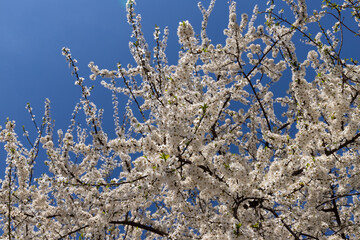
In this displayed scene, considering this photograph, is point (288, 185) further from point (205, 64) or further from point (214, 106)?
point (205, 64)

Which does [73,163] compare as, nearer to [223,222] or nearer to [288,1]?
[223,222]

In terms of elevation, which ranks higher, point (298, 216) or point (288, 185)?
point (288, 185)

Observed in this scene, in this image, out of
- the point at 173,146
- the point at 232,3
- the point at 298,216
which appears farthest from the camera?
the point at 232,3

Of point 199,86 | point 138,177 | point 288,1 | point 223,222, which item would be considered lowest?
point 223,222

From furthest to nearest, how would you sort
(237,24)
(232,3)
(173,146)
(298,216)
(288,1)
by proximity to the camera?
1. (232,3)
2. (237,24)
3. (288,1)
4. (298,216)
5. (173,146)

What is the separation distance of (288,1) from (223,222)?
16.0 feet

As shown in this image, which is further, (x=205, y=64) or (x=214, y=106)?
(x=205, y=64)

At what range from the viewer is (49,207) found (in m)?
6.47

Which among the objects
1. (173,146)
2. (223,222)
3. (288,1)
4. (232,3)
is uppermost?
(232,3)

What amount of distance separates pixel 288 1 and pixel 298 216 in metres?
4.47

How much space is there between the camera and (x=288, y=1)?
244 inches

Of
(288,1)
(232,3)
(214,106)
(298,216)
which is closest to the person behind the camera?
(298,216)

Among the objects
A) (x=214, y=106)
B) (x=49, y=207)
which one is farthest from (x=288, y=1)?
(x=49, y=207)

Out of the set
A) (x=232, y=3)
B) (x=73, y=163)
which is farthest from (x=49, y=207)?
(x=232, y=3)
